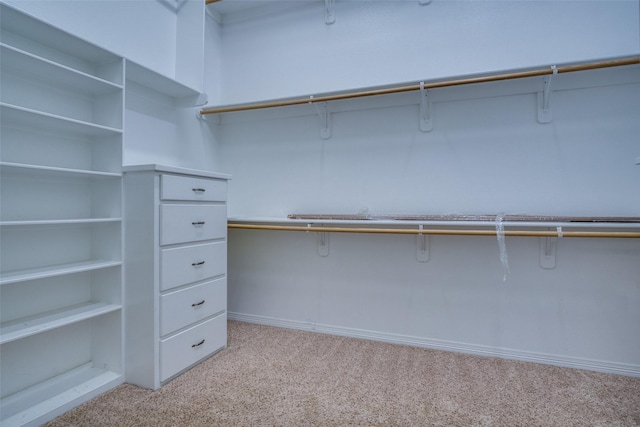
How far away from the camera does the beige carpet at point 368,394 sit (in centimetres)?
130

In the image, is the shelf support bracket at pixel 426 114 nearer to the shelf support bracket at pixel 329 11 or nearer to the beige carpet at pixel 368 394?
the shelf support bracket at pixel 329 11

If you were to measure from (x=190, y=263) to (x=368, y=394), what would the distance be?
3.52ft

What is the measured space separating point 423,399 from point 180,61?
2.43m

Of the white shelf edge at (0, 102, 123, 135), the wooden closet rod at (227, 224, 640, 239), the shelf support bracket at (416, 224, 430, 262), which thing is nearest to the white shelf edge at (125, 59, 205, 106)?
the white shelf edge at (0, 102, 123, 135)

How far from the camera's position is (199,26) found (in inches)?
83.2

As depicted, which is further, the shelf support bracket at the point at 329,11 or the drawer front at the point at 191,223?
the shelf support bracket at the point at 329,11

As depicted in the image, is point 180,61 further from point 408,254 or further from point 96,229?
point 408,254

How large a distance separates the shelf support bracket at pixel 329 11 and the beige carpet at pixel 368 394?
2137 mm

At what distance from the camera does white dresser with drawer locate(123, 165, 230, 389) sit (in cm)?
150

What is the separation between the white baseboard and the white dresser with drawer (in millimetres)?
681

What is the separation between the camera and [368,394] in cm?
147

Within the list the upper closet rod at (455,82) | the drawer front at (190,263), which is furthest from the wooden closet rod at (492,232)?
the upper closet rod at (455,82)

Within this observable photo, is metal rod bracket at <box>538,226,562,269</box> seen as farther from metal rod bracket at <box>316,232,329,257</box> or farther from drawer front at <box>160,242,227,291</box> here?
drawer front at <box>160,242,227,291</box>

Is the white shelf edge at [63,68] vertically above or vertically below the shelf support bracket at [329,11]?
below
